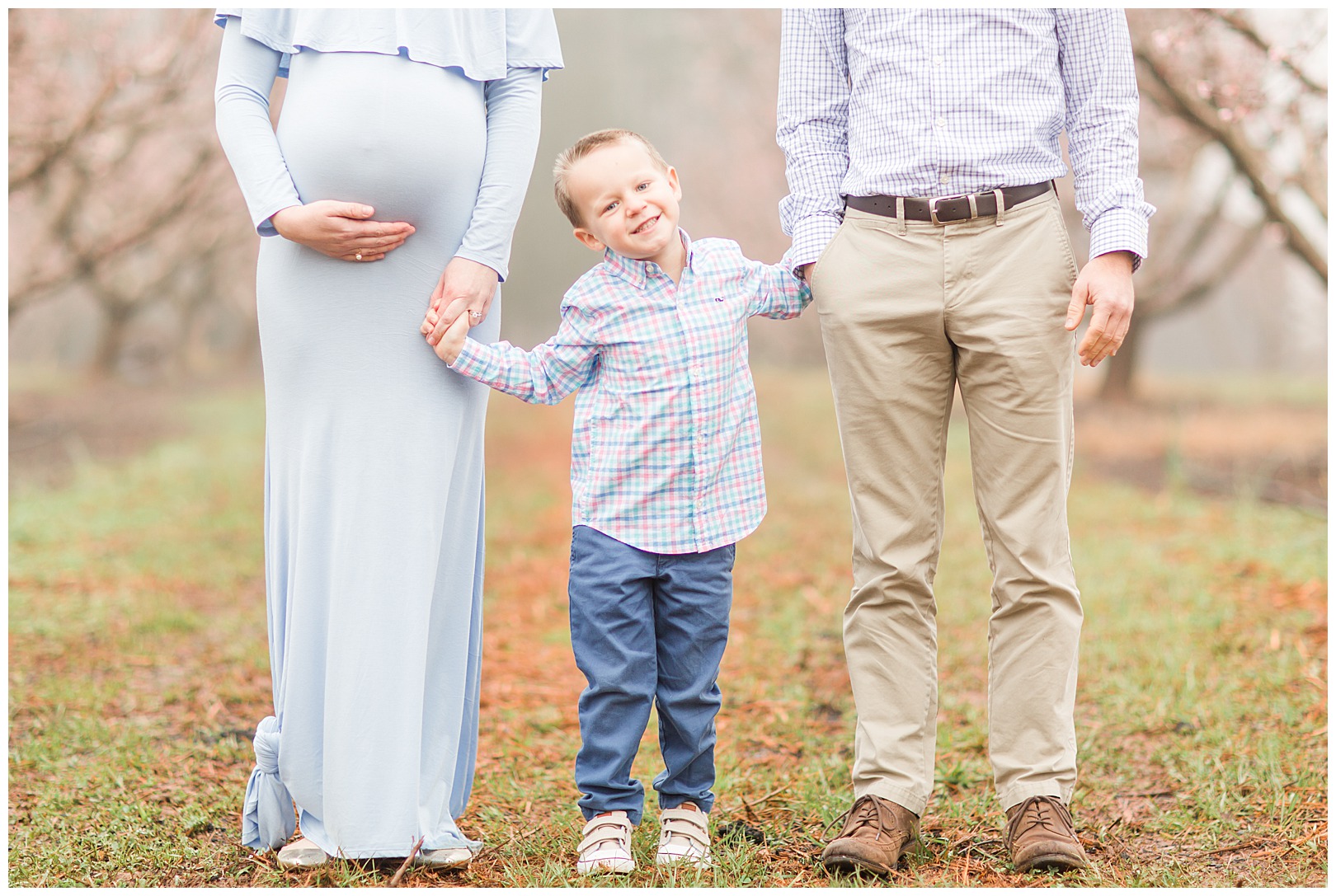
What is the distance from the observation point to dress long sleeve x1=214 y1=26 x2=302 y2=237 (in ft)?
6.90

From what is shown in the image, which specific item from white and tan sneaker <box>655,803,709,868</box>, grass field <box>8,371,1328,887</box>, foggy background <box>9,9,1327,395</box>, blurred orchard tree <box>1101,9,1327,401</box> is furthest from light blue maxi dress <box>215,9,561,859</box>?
blurred orchard tree <box>1101,9,1327,401</box>

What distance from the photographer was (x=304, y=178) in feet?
7.00

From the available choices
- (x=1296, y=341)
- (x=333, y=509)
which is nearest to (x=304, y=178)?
(x=333, y=509)

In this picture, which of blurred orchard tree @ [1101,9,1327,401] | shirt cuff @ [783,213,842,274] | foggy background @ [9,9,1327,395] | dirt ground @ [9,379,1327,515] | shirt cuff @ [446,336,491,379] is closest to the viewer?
shirt cuff @ [446,336,491,379]

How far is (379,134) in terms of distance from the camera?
2.10 m

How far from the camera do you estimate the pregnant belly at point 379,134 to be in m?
2.10

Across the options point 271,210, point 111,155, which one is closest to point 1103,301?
point 271,210

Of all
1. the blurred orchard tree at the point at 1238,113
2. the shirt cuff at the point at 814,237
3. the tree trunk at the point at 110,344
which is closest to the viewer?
the shirt cuff at the point at 814,237

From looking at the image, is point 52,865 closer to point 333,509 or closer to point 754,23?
point 333,509

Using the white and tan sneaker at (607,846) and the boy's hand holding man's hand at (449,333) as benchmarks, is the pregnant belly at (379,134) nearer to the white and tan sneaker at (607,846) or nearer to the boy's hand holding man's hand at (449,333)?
the boy's hand holding man's hand at (449,333)

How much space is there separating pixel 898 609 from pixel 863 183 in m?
0.85

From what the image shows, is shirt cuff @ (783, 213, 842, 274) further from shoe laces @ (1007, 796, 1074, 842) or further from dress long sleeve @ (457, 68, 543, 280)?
shoe laces @ (1007, 796, 1074, 842)

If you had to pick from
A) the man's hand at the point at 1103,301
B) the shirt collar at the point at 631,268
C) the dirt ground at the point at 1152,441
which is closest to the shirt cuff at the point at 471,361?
the shirt collar at the point at 631,268

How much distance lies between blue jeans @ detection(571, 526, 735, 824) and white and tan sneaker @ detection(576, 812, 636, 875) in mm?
21
